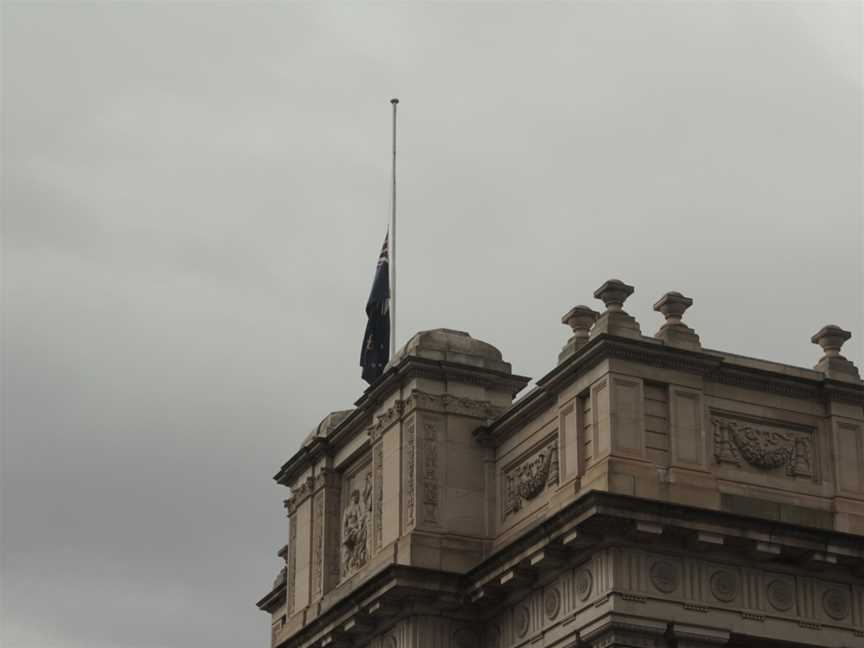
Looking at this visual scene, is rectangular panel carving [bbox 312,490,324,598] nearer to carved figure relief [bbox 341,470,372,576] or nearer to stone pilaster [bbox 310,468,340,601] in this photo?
stone pilaster [bbox 310,468,340,601]

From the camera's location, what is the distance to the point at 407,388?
4266cm

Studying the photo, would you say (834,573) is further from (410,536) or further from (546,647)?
(410,536)

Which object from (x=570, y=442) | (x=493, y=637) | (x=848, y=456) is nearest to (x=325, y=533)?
(x=493, y=637)

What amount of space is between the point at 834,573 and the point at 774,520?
1.80 meters

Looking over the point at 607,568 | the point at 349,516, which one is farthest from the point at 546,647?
the point at 349,516

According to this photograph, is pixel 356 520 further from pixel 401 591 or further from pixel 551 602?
pixel 551 602

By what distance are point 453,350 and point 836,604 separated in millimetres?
9394

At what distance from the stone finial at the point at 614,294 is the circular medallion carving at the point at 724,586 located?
523 cm

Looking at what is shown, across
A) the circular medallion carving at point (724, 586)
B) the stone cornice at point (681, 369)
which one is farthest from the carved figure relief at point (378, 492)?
the circular medallion carving at point (724, 586)

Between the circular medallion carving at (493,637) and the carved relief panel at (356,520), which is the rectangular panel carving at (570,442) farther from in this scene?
the carved relief panel at (356,520)

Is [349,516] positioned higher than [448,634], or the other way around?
Result: [349,516]

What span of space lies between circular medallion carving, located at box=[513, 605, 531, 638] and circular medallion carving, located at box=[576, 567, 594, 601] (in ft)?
6.15

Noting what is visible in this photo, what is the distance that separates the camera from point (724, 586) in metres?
37.6

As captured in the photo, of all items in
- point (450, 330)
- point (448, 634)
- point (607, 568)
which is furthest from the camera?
point (450, 330)
